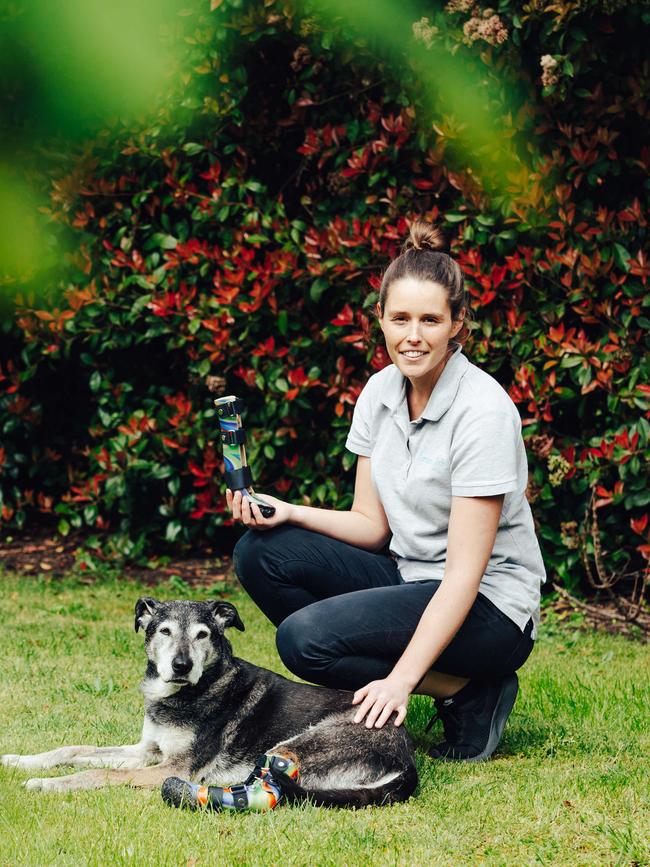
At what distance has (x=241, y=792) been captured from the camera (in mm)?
3330

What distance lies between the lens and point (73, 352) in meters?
7.71

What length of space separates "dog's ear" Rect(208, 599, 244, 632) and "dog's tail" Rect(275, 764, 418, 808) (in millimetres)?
835

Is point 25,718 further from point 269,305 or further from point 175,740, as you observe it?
point 269,305

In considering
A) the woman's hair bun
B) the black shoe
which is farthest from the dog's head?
the woman's hair bun

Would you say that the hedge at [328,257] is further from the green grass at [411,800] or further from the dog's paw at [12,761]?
the dog's paw at [12,761]

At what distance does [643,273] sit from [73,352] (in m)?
4.08

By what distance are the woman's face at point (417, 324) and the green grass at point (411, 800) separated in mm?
1468

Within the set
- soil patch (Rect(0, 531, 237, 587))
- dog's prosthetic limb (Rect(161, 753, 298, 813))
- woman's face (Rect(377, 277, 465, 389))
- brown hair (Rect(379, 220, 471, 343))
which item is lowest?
dog's prosthetic limb (Rect(161, 753, 298, 813))

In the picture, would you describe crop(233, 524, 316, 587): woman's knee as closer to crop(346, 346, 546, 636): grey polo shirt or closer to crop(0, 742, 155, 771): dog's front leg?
crop(346, 346, 546, 636): grey polo shirt

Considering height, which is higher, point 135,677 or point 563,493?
point 563,493

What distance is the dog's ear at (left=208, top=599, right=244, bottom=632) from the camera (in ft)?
13.4

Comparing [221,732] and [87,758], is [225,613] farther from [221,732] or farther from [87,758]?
[87,758]

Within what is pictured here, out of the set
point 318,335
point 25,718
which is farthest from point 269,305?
point 25,718

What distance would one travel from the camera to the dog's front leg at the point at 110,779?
356cm
